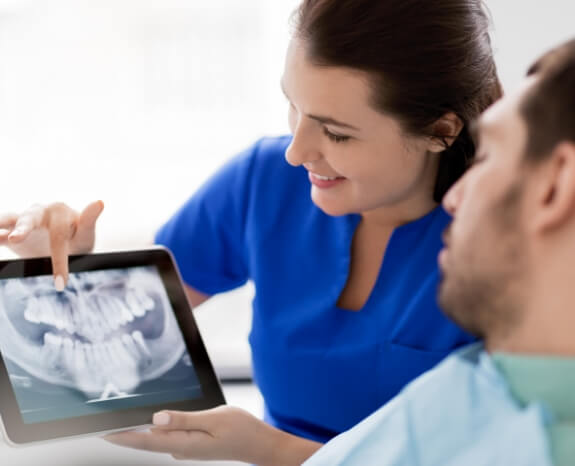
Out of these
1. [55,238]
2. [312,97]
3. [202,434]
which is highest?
[312,97]

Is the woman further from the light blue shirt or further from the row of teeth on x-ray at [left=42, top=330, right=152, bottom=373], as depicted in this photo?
the light blue shirt

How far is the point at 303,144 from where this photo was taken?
1.12 m

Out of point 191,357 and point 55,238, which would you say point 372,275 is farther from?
point 55,238

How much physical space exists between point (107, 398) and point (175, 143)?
1092 millimetres

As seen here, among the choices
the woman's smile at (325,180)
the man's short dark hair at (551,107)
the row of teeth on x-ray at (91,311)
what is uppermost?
the man's short dark hair at (551,107)

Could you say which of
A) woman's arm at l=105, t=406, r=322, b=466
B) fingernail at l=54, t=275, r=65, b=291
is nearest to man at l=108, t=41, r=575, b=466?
woman's arm at l=105, t=406, r=322, b=466

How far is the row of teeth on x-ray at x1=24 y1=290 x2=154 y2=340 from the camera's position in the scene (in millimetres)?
1028

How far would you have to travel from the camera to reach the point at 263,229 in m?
1.33

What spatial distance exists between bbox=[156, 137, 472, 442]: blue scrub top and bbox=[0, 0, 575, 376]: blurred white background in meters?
0.54

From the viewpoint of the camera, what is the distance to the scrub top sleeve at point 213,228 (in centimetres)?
138

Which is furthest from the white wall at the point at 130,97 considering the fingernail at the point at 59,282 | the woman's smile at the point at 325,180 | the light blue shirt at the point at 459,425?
the light blue shirt at the point at 459,425

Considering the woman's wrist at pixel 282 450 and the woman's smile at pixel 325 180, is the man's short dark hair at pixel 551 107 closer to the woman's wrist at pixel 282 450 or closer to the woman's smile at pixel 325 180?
the woman's smile at pixel 325 180

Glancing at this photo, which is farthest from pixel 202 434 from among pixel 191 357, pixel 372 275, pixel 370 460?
pixel 372 275

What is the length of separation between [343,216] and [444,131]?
0.24 metres
